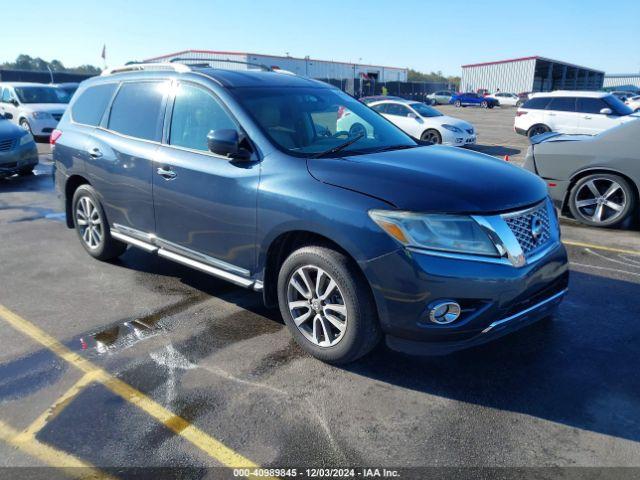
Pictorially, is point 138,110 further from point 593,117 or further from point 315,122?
point 593,117

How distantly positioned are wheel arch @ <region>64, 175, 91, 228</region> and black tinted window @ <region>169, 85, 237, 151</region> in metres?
1.82

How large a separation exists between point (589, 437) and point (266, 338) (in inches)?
86.4

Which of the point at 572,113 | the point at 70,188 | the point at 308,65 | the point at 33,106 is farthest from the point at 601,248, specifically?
the point at 308,65

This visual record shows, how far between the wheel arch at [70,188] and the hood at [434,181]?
324cm

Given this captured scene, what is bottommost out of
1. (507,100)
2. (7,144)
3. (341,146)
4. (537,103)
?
(7,144)

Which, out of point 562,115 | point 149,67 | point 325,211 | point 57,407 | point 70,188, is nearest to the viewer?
point 57,407

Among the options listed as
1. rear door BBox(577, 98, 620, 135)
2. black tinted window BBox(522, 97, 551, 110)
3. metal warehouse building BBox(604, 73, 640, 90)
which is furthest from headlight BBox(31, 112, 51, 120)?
metal warehouse building BBox(604, 73, 640, 90)

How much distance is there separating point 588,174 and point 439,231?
15.7ft

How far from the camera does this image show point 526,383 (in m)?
3.23

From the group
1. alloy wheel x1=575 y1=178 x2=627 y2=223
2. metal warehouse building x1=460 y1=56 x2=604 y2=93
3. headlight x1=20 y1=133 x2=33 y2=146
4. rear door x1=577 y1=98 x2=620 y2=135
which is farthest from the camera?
metal warehouse building x1=460 y1=56 x2=604 y2=93

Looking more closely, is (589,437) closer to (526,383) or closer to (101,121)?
(526,383)

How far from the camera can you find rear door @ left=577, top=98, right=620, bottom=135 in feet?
51.3

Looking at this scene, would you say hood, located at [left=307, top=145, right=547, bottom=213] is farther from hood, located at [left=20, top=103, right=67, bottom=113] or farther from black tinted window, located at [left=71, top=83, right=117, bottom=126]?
hood, located at [left=20, top=103, right=67, bottom=113]

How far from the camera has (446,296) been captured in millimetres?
2895
